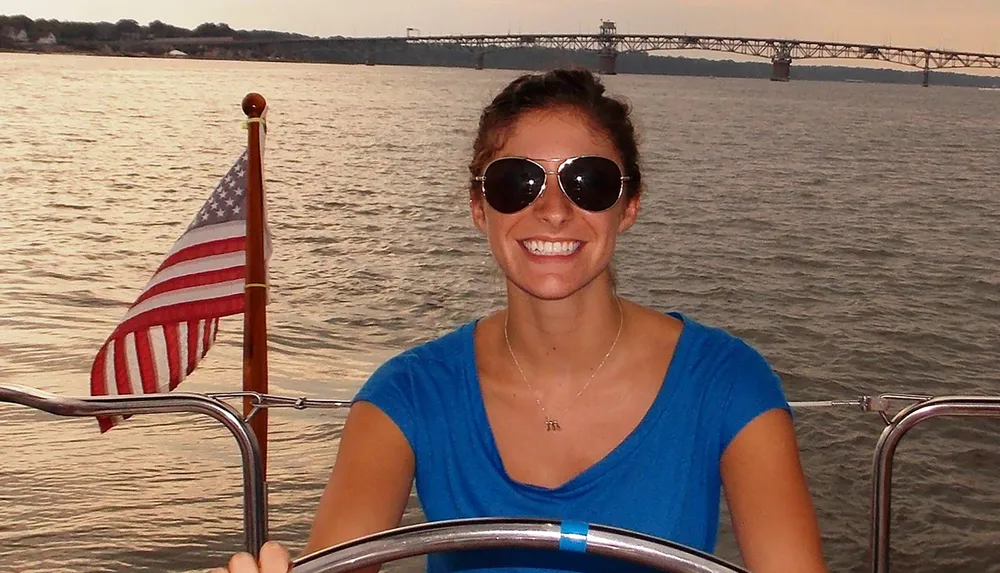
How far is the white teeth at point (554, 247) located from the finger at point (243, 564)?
3.01ft

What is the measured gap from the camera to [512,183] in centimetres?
196

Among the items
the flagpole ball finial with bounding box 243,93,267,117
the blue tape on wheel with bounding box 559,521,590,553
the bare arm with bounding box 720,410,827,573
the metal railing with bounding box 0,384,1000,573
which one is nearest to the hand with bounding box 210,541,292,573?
the blue tape on wheel with bounding box 559,521,590,553

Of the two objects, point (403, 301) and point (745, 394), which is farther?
point (403, 301)

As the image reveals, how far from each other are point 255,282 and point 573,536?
231 centimetres

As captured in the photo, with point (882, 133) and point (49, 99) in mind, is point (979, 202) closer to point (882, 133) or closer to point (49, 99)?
point (882, 133)

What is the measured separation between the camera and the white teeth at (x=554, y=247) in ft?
6.46

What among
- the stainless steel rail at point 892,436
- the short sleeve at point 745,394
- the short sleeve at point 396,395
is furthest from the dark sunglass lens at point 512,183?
the stainless steel rail at point 892,436

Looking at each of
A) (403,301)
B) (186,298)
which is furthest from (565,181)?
(403,301)

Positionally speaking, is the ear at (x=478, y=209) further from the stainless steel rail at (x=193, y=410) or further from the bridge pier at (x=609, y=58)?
the bridge pier at (x=609, y=58)

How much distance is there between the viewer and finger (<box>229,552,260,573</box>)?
1193 millimetres

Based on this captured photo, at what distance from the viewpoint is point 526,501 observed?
186 centimetres

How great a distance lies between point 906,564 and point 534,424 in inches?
174

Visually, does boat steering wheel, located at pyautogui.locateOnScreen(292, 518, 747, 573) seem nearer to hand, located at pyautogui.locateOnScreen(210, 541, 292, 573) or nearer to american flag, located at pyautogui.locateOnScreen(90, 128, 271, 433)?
hand, located at pyautogui.locateOnScreen(210, 541, 292, 573)

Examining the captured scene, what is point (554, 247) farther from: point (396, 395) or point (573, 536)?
point (573, 536)
